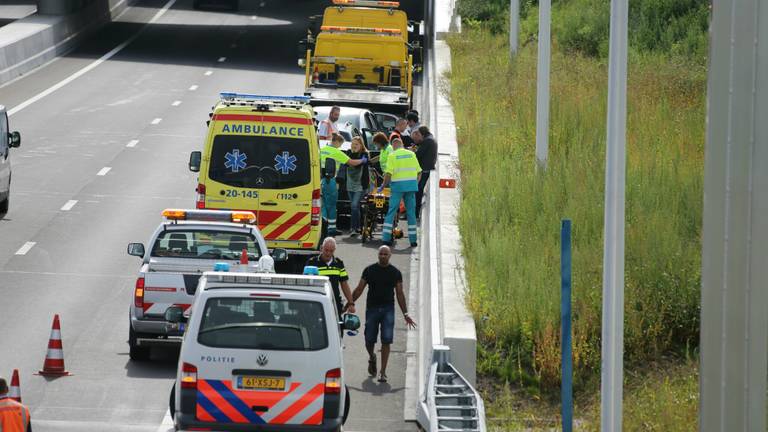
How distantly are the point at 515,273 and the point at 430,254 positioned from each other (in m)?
2.32

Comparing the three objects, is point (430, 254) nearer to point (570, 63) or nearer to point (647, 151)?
point (647, 151)

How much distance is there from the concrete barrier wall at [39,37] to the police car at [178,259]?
90.3ft

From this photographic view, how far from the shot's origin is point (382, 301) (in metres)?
17.6

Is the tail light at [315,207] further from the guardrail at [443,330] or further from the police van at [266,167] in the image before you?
the guardrail at [443,330]

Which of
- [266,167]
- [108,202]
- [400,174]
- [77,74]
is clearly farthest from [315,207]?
[77,74]

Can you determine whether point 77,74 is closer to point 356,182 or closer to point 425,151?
point 425,151

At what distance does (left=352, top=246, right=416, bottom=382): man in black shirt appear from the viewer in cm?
1750

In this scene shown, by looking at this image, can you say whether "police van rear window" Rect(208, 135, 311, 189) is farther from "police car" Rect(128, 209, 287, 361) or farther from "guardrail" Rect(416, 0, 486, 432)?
"police car" Rect(128, 209, 287, 361)

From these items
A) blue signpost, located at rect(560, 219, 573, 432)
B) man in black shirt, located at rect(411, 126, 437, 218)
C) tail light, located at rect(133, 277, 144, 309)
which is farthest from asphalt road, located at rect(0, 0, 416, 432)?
blue signpost, located at rect(560, 219, 573, 432)

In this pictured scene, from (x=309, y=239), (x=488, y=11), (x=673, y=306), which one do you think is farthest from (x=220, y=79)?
(x=673, y=306)

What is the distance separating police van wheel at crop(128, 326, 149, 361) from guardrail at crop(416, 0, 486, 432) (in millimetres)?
3262

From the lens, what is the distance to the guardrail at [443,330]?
1367cm

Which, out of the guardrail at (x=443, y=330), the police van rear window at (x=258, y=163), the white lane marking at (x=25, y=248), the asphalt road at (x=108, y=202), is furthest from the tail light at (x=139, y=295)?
Result: the white lane marking at (x=25, y=248)

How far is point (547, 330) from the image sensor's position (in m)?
15.7
